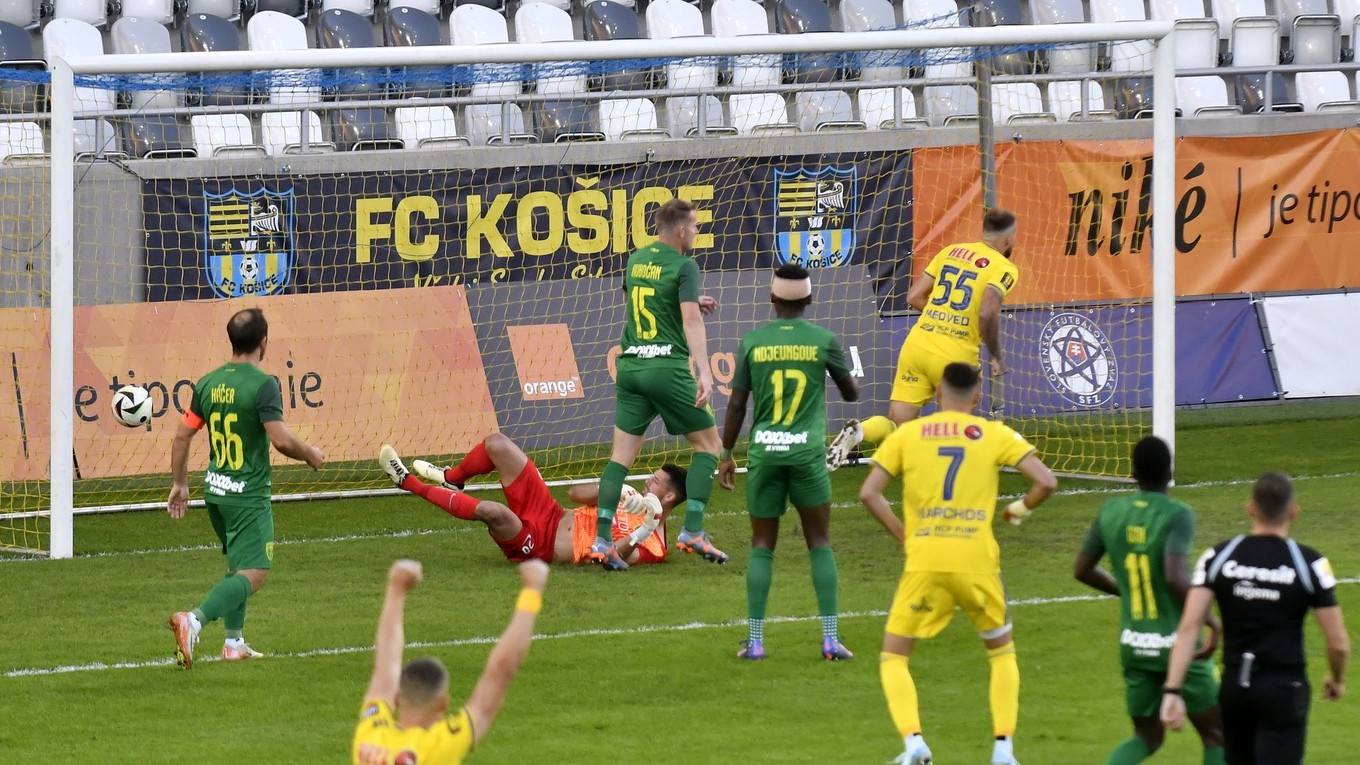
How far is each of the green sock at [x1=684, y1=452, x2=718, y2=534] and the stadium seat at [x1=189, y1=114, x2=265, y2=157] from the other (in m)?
8.84

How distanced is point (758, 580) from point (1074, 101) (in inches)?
531

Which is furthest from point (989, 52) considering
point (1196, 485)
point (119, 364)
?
point (119, 364)

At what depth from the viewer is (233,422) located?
8.70 metres

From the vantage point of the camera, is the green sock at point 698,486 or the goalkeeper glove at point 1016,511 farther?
the green sock at point 698,486

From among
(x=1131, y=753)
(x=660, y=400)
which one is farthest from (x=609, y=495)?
(x=1131, y=753)

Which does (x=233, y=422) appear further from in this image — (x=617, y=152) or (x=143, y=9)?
(x=143, y=9)

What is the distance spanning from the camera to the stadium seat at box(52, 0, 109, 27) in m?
20.1

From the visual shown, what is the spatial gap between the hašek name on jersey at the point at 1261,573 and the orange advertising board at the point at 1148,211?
11.5m

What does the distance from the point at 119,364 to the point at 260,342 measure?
6982 millimetres

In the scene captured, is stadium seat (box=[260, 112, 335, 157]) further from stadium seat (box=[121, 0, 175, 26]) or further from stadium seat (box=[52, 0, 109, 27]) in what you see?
stadium seat (box=[52, 0, 109, 27])

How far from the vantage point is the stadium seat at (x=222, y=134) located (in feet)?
58.6

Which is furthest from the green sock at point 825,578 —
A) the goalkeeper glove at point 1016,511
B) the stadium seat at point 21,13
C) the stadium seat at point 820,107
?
the stadium seat at point 21,13

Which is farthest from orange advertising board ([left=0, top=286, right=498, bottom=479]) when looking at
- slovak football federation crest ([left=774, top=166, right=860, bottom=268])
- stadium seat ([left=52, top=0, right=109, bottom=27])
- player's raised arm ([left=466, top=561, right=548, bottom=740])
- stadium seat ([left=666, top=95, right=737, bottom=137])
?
player's raised arm ([left=466, top=561, right=548, bottom=740])

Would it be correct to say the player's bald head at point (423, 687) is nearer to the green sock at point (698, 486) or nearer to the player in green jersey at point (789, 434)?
the player in green jersey at point (789, 434)
